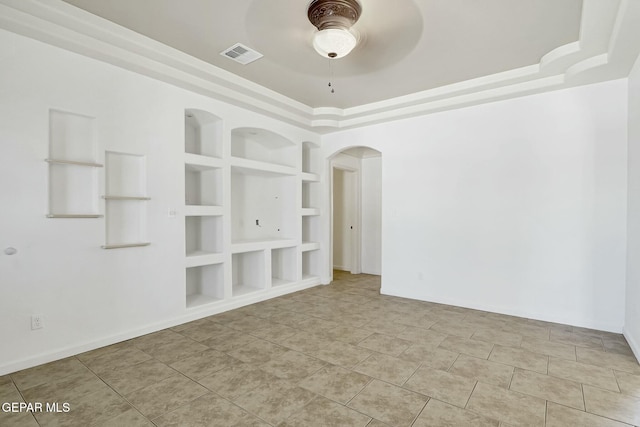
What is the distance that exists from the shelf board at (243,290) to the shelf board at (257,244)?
0.62 meters

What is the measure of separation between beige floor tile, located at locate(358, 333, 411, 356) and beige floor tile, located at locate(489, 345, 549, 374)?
0.79 metres

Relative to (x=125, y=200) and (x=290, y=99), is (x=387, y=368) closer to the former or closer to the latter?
(x=125, y=200)

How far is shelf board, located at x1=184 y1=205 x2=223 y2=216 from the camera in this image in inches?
152

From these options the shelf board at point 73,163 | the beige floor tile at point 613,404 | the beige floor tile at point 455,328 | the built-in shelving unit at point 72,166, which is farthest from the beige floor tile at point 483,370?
the shelf board at point 73,163

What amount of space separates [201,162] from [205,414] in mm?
2863

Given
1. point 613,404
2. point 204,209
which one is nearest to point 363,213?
point 204,209

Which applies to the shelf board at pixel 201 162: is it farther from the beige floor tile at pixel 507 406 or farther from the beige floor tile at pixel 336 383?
the beige floor tile at pixel 507 406

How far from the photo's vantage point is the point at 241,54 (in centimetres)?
334

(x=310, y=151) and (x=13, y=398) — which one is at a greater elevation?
(x=310, y=151)

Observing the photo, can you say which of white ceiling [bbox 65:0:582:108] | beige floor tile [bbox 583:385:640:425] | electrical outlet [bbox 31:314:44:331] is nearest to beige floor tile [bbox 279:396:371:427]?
beige floor tile [bbox 583:385:640:425]

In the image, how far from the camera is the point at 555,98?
3787 mm

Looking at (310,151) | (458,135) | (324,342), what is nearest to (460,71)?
(458,135)

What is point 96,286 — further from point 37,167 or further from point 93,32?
point 93,32

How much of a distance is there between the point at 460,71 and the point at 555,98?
1216mm
